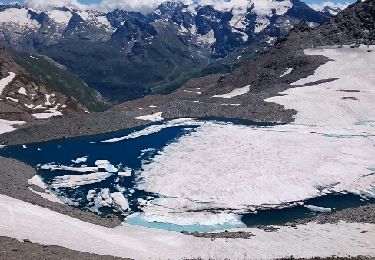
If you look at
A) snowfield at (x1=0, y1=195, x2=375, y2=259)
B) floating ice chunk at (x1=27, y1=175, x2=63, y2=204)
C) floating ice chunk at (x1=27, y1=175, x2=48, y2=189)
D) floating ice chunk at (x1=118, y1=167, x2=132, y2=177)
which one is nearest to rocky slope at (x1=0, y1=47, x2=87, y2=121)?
floating ice chunk at (x1=27, y1=175, x2=48, y2=189)

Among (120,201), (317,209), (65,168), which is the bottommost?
(317,209)

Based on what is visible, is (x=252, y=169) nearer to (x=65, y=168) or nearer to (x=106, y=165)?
(x=106, y=165)

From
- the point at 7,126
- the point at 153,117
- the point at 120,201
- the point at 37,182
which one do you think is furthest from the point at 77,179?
the point at 7,126

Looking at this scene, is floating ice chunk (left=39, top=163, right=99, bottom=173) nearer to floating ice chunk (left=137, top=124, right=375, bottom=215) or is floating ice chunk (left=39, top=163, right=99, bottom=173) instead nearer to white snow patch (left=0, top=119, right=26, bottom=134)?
floating ice chunk (left=137, top=124, right=375, bottom=215)

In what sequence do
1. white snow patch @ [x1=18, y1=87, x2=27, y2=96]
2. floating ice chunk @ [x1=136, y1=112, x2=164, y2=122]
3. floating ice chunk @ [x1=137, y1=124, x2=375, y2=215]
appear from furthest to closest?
white snow patch @ [x1=18, y1=87, x2=27, y2=96] → floating ice chunk @ [x1=136, y1=112, x2=164, y2=122] → floating ice chunk @ [x1=137, y1=124, x2=375, y2=215]

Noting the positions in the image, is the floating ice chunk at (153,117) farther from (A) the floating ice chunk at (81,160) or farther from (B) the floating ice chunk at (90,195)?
(B) the floating ice chunk at (90,195)

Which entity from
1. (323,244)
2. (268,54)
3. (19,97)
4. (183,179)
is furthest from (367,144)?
(19,97)
